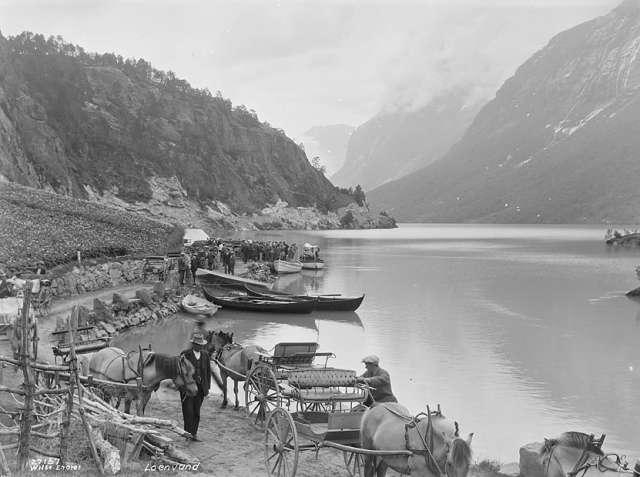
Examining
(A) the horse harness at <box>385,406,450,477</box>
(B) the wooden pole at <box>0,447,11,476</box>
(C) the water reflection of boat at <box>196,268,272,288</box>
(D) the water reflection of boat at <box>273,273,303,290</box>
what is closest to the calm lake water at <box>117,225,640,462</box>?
(D) the water reflection of boat at <box>273,273,303,290</box>

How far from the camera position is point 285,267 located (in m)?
58.4

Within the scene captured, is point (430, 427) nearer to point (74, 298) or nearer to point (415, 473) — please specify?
point (415, 473)

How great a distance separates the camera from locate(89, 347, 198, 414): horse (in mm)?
11969

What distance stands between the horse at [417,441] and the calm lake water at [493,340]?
6813mm

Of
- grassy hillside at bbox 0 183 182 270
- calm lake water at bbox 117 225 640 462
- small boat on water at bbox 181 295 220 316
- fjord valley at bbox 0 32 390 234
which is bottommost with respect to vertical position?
calm lake water at bbox 117 225 640 462

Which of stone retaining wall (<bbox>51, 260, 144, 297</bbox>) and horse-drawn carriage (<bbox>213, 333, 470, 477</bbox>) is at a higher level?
stone retaining wall (<bbox>51, 260, 144, 297</bbox>)

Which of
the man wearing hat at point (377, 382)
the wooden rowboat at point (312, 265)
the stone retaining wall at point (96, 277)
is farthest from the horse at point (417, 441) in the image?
the wooden rowboat at point (312, 265)

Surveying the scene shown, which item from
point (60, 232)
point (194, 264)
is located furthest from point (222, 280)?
point (60, 232)

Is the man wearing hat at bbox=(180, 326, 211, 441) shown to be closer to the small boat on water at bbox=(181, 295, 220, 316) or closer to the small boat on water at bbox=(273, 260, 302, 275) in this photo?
the small boat on water at bbox=(181, 295, 220, 316)

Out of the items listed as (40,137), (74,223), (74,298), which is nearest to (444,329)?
(74,298)

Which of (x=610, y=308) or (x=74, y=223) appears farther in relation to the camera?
(x=74, y=223)

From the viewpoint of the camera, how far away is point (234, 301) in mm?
36000

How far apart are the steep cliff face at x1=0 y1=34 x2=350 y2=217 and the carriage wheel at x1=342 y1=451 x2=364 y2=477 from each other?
3170 inches

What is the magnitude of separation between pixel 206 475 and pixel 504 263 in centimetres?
6693
